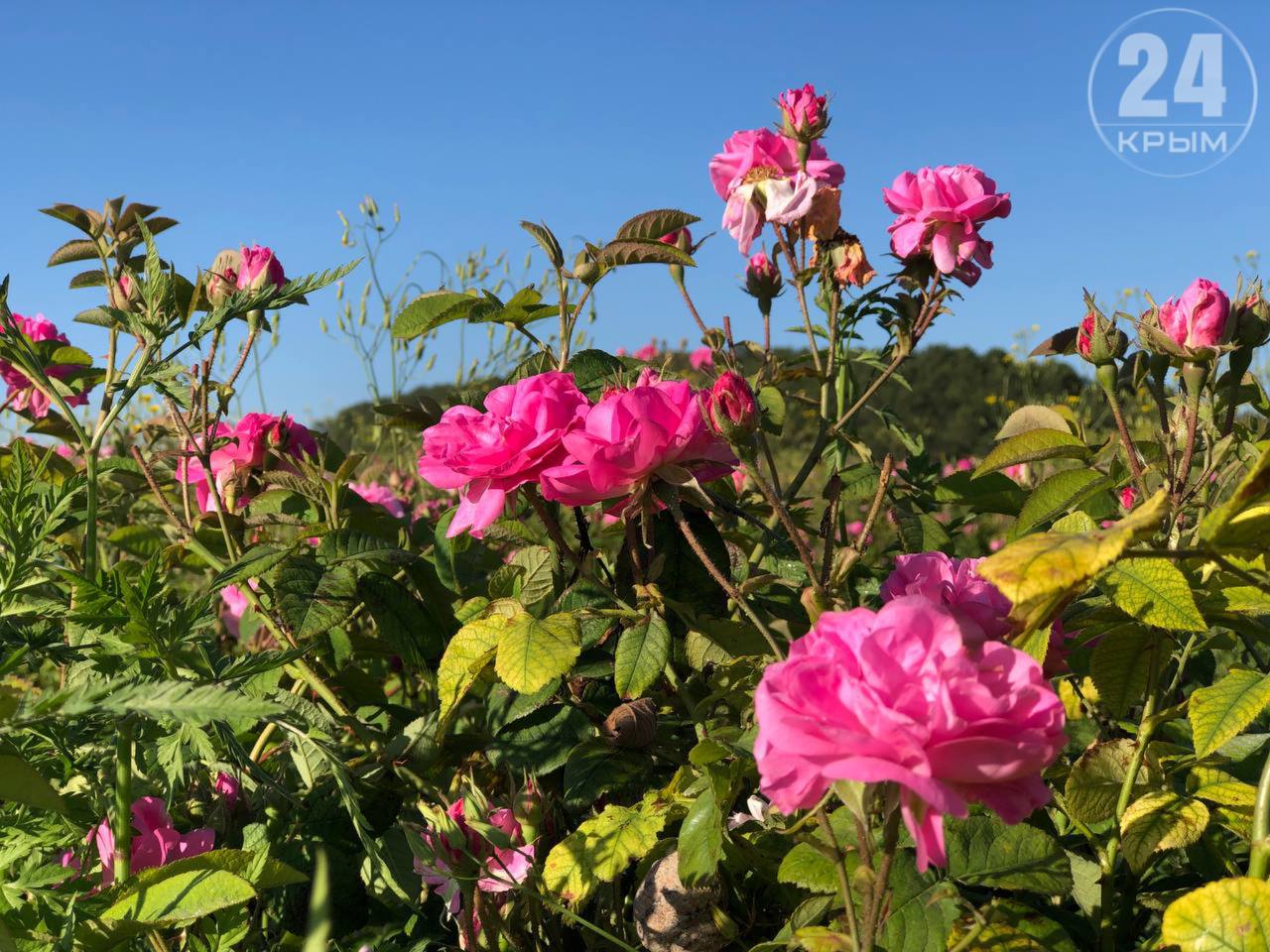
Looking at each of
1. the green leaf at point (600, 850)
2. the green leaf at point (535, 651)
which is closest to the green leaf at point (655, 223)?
the green leaf at point (535, 651)

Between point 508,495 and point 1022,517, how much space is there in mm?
631

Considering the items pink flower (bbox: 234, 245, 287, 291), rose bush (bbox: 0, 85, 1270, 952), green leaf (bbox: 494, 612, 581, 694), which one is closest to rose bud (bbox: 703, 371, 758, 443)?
rose bush (bbox: 0, 85, 1270, 952)

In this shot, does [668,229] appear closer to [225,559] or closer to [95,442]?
[95,442]

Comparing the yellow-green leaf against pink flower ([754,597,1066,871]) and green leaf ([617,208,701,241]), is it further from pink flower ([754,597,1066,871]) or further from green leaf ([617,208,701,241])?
green leaf ([617,208,701,241])

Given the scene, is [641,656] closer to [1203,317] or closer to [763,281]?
[1203,317]

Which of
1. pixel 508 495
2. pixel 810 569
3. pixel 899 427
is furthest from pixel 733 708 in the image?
pixel 899 427

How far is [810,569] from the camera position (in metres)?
0.88

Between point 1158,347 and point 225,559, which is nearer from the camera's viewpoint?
point 1158,347

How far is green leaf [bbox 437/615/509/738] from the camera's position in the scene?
115cm

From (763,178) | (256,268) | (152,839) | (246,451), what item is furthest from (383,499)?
(152,839)

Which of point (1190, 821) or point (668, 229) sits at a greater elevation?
point (668, 229)

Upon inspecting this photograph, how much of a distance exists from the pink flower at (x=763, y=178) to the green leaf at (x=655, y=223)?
0.26m

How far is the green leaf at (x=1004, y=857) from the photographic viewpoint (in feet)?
2.87

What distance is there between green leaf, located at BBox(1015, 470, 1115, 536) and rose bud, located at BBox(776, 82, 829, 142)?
667mm
